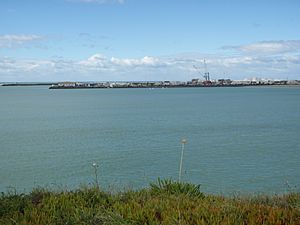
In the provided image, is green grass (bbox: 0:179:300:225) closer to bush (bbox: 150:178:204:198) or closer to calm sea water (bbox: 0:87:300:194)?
bush (bbox: 150:178:204:198)

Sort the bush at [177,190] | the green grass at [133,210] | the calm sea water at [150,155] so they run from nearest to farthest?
the green grass at [133,210], the bush at [177,190], the calm sea water at [150,155]

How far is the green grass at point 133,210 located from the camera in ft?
17.3

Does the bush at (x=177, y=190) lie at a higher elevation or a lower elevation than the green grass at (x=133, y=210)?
lower

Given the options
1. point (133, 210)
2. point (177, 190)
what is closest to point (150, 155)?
point (177, 190)

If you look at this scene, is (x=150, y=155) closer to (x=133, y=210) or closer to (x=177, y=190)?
(x=177, y=190)

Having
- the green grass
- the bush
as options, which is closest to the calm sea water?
the bush

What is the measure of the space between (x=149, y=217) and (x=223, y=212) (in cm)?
96

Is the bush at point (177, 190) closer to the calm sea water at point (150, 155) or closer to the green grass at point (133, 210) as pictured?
the green grass at point (133, 210)

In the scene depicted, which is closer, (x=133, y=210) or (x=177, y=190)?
(x=133, y=210)

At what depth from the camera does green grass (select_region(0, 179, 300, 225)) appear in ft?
17.3

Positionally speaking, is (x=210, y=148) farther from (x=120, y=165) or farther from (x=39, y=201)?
(x=39, y=201)

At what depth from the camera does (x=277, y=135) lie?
107 ft

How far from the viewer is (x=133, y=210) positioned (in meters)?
5.67

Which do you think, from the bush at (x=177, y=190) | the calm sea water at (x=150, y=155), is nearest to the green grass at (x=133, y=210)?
the bush at (x=177, y=190)
